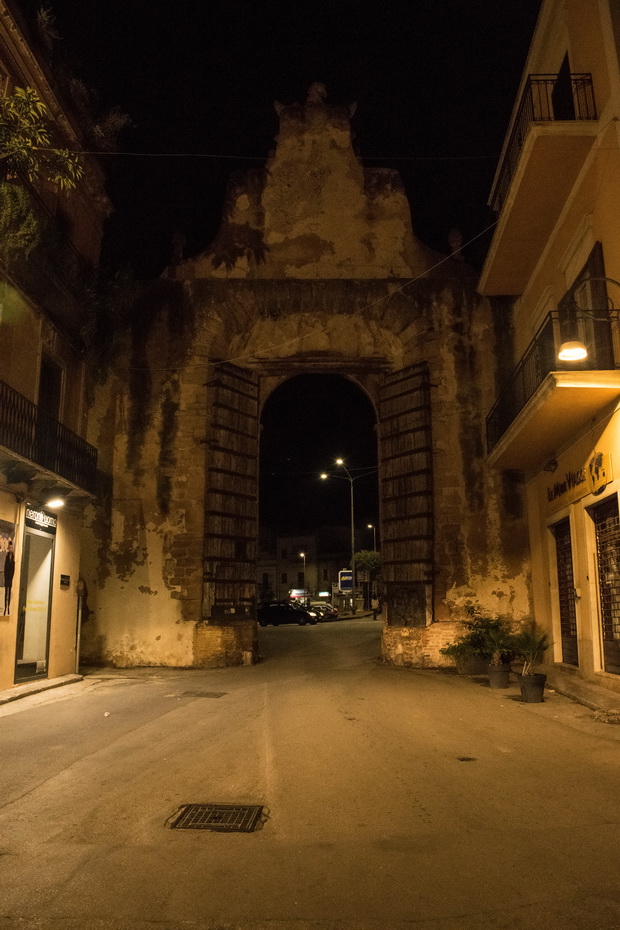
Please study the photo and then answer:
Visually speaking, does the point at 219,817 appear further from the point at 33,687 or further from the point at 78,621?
the point at 78,621

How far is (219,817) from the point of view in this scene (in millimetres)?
4594

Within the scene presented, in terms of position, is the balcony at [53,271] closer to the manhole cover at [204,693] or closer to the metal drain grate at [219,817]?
the manhole cover at [204,693]

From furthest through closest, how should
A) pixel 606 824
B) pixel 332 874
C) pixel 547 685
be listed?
pixel 547 685 → pixel 606 824 → pixel 332 874

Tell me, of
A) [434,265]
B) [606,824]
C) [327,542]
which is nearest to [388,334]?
[434,265]

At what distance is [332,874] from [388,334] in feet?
48.9

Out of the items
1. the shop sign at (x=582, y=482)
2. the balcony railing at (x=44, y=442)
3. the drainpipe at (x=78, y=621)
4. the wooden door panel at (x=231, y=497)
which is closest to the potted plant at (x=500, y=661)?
the shop sign at (x=582, y=482)

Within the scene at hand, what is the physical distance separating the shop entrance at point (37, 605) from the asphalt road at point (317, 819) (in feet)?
14.5

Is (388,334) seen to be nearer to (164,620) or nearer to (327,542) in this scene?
(164,620)

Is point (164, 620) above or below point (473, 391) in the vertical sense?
below

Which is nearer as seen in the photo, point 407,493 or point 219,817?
point 219,817

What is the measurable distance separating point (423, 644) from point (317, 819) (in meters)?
11.1

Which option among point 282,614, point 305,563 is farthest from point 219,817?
point 305,563

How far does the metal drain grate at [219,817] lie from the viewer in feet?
14.4

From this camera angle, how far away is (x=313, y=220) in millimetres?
17672
